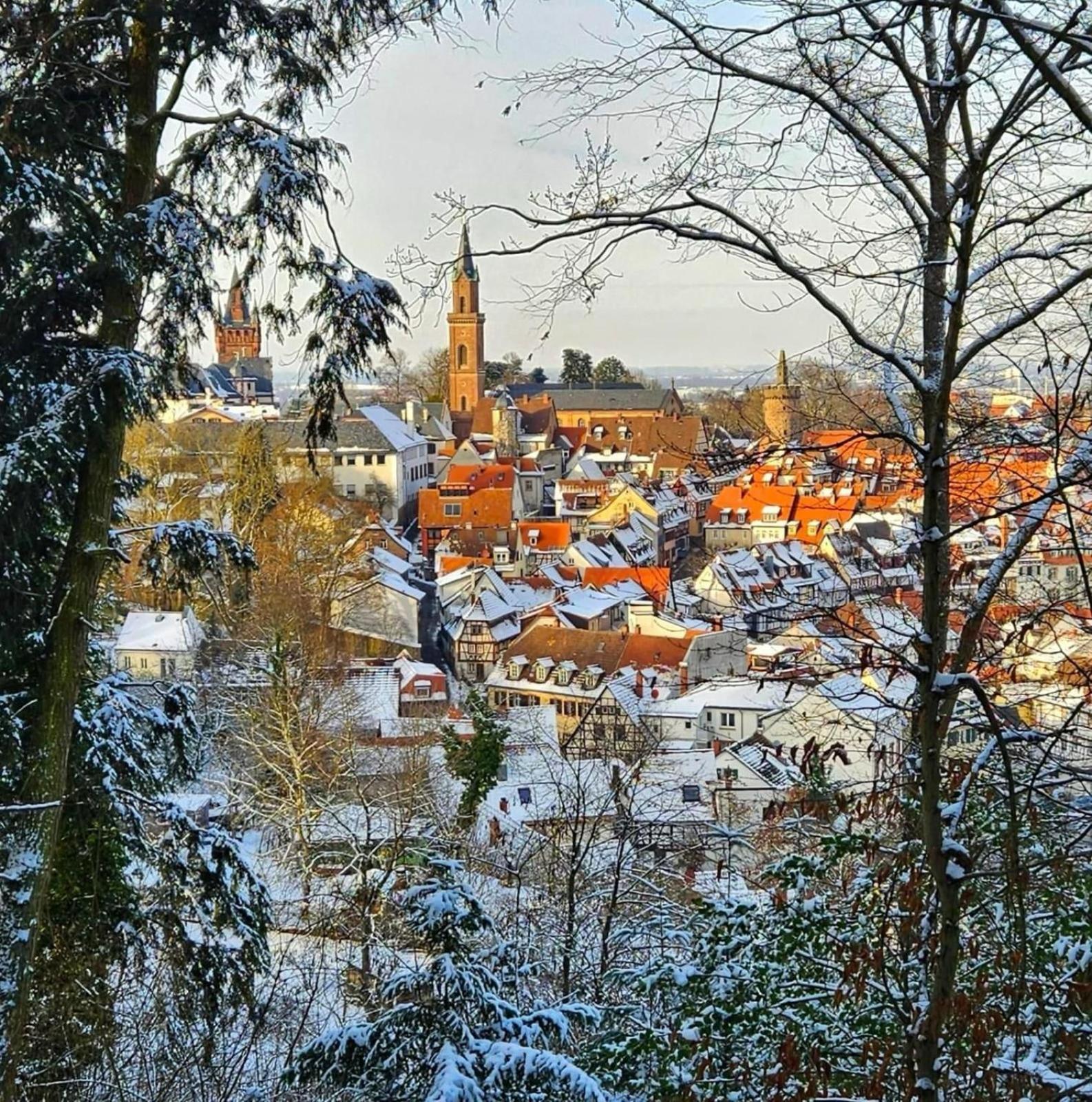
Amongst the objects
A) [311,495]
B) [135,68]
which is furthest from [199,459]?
[135,68]

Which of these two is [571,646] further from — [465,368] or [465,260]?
[465,368]

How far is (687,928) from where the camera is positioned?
3934mm

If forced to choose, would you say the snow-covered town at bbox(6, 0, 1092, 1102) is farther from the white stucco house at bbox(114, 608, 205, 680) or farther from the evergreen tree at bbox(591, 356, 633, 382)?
the evergreen tree at bbox(591, 356, 633, 382)

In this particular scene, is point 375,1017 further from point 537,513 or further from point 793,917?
point 537,513

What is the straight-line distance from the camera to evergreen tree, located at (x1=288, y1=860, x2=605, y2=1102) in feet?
9.39

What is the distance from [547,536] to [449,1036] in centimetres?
3247

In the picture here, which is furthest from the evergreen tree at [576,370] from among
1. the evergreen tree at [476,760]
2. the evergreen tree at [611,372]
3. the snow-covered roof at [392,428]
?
the evergreen tree at [476,760]

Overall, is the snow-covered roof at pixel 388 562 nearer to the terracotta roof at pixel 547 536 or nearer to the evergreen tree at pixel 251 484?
the terracotta roof at pixel 547 536

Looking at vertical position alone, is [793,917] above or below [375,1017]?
above

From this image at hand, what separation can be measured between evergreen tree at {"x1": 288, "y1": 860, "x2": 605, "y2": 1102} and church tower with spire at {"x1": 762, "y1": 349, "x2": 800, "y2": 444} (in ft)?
5.40

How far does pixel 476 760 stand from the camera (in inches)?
552

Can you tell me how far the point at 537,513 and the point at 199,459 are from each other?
859 inches

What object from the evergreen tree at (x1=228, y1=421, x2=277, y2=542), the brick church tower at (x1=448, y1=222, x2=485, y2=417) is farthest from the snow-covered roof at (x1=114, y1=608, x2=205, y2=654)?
the brick church tower at (x1=448, y1=222, x2=485, y2=417)

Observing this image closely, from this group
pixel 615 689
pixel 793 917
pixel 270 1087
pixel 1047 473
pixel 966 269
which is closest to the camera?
pixel 966 269
